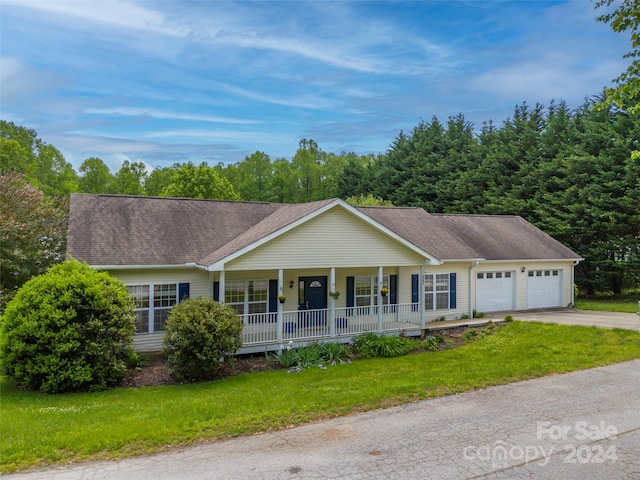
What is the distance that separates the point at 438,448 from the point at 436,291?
12.7 m

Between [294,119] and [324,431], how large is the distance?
732 inches

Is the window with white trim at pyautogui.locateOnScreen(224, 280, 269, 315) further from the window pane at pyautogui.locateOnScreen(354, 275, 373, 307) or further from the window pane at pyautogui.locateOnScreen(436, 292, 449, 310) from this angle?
the window pane at pyautogui.locateOnScreen(436, 292, 449, 310)

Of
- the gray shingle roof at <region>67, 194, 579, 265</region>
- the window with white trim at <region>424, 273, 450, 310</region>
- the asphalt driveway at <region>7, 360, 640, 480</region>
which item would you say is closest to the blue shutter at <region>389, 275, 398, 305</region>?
the window with white trim at <region>424, 273, 450, 310</region>

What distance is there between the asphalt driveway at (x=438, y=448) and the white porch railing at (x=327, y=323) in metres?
6.48

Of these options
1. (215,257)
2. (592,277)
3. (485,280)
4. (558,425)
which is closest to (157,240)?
(215,257)

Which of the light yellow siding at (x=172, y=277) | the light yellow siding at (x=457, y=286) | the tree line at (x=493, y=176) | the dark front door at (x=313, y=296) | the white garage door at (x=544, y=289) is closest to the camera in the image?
the light yellow siding at (x=172, y=277)

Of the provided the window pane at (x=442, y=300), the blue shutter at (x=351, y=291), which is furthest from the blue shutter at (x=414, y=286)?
the blue shutter at (x=351, y=291)

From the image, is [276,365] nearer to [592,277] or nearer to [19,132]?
[592,277]

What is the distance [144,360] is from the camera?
13.7m

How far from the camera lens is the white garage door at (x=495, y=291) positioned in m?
20.6

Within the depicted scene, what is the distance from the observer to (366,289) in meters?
18.1

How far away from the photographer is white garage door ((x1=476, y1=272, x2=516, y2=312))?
67.7ft

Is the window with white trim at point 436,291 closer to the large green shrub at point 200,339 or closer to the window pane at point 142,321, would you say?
the large green shrub at point 200,339

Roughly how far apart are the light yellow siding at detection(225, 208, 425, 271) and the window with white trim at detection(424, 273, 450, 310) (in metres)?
2.53
